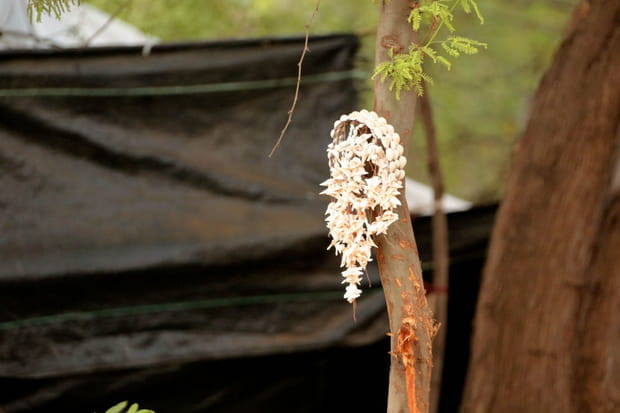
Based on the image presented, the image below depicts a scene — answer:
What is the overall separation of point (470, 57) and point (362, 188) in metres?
5.04

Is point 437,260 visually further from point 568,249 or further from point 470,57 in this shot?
point 470,57

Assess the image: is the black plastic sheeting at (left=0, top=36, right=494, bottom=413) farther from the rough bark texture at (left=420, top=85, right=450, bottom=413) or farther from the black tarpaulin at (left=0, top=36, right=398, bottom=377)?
the rough bark texture at (left=420, top=85, right=450, bottom=413)

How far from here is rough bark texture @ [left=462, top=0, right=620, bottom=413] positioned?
221 centimetres

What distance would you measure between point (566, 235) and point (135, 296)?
1397 millimetres

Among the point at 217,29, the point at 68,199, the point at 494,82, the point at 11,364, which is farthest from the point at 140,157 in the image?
the point at 494,82

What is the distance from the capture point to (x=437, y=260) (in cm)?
266

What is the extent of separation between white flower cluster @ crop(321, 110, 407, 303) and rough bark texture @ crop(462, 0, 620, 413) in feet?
4.27

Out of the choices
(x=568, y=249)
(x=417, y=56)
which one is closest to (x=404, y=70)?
(x=417, y=56)

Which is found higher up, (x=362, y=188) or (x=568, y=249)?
(x=568, y=249)

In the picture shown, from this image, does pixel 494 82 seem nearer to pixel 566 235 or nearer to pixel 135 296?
pixel 566 235

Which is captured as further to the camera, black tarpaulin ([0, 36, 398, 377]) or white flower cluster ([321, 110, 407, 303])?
black tarpaulin ([0, 36, 398, 377])

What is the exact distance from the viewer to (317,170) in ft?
8.05

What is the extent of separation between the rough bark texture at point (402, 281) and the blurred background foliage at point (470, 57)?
10.6 ft

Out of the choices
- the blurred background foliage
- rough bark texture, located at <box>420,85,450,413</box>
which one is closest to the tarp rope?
rough bark texture, located at <box>420,85,450,413</box>
